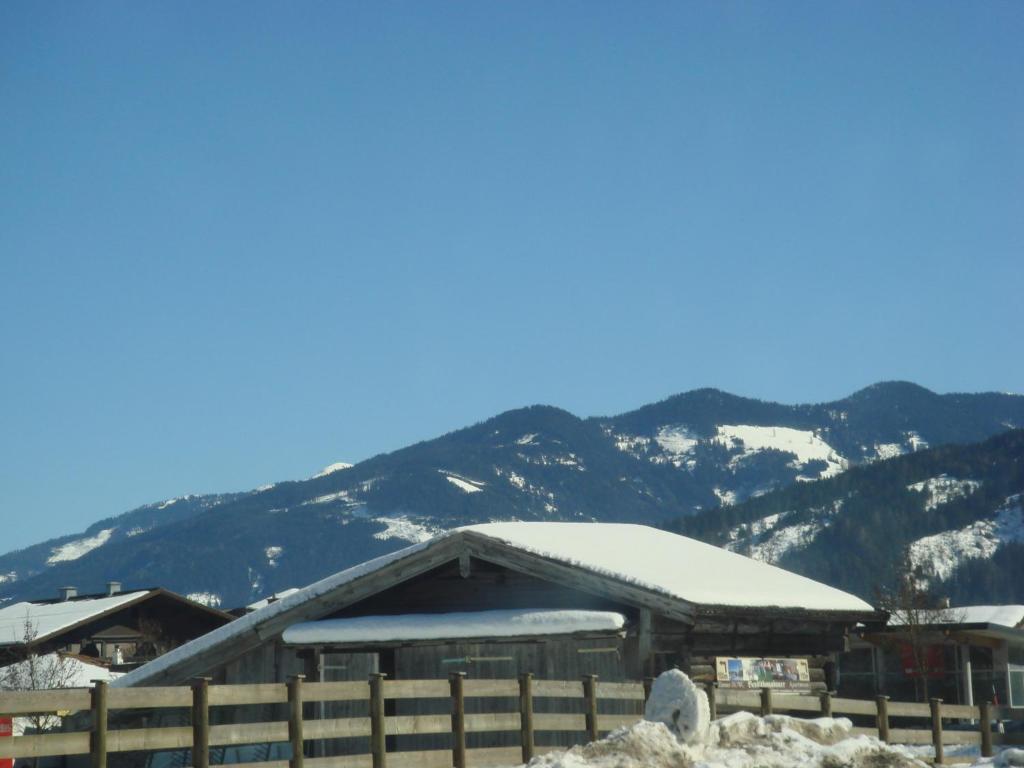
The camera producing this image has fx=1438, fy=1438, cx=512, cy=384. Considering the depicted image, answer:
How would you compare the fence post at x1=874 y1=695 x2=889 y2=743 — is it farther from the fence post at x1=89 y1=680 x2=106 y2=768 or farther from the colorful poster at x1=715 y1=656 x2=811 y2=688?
the fence post at x1=89 y1=680 x2=106 y2=768

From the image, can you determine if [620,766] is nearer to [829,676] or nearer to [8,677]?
[829,676]

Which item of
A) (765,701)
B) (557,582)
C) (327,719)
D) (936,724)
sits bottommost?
(936,724)

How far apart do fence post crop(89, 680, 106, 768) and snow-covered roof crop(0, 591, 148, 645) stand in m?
45.9

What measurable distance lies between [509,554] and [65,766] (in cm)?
756

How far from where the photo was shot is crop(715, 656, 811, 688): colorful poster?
20656 millimetres

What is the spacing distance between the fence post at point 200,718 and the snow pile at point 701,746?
2910 millimetres

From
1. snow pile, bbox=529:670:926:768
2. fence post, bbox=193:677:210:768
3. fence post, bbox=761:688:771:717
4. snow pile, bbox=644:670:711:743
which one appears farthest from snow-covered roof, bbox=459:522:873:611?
fence post, bbox=193:677:210:768

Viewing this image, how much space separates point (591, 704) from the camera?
15461 mm

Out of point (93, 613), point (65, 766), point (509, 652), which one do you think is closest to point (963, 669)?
point (509, 652)

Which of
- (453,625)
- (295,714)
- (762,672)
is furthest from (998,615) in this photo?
(295,714)

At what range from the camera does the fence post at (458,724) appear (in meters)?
14.4

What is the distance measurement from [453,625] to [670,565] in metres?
3.60

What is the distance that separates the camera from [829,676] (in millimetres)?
23984

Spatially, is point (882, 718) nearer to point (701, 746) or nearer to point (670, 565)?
point (670, 565)
